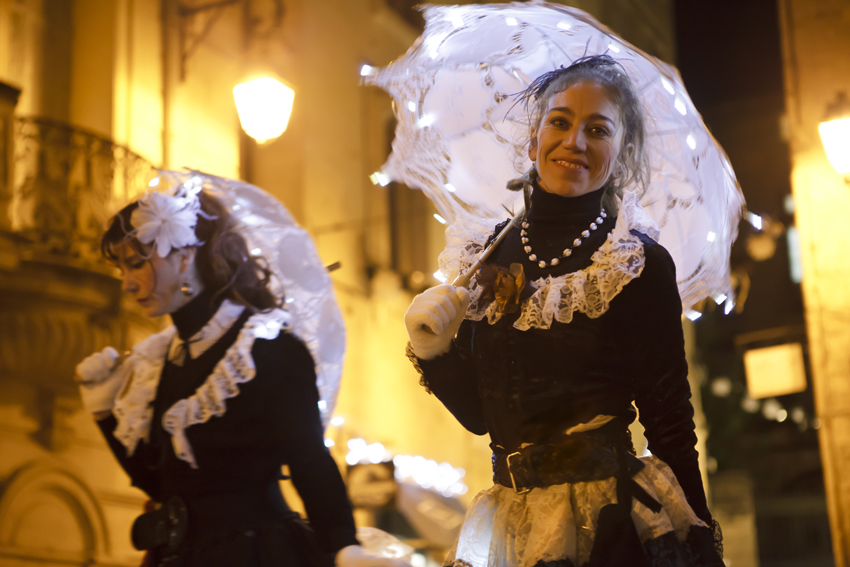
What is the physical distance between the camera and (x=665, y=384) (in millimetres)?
2023

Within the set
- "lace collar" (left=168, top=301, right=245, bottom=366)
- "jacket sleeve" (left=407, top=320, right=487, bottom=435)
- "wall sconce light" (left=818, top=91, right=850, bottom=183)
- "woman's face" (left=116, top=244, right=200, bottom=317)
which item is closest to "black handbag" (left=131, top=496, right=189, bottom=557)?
"lace collar" (left=168, top=301, right=245, bottom=366)

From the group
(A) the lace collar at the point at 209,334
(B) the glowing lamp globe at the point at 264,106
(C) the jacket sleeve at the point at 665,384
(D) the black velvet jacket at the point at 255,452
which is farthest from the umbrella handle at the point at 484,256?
(B) the glowing lamp globe at the point at 264,106

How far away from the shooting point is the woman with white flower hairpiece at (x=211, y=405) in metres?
2.77

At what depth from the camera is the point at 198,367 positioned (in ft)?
10.0

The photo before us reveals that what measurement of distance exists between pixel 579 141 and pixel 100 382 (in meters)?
1.97

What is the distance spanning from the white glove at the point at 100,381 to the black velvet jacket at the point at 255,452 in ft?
0.89

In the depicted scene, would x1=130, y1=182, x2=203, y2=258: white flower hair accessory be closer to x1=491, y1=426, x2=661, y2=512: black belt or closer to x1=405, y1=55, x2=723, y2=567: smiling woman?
x1=405, y1=55, x2=723, y2=567: smiling woman

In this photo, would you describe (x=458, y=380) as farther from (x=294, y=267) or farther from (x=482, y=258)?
(x=294, y=267)

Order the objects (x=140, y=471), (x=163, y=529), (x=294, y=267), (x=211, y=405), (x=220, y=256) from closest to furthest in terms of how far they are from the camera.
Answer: (x=163, y=529)
(x=211, y=405)
(x=140, y=471)
(x=220, y=256)
(x=294, y=267)

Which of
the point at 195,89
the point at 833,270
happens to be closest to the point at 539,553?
the point at 833,270

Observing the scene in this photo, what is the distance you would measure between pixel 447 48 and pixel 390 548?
53.3 inches

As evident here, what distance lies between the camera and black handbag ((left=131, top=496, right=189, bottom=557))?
2797 mm

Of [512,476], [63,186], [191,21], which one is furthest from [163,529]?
[191,21]

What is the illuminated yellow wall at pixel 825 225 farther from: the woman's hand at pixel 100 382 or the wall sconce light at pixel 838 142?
the woman's hand at pixel 100 382
